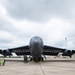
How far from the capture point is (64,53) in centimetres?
3259

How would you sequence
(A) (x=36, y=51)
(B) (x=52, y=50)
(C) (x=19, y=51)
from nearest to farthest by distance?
1. (A) (x=36, y=51)
2. (B) (x=52, y=50)
3. (C) (x=19, y=51)

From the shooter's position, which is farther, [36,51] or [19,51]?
[19,51]

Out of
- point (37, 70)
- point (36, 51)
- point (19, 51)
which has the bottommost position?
point (37, 70)

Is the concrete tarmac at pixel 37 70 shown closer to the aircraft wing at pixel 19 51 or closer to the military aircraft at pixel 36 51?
the military aircraft at pixel 36 51

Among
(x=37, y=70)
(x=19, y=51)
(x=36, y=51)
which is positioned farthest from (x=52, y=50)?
(x=37, y=70)

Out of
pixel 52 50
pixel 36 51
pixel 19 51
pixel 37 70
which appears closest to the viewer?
pixel 37 70

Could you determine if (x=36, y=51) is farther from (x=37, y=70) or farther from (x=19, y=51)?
(x=37, y=70)

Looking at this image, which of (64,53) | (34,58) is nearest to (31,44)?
(34,58)

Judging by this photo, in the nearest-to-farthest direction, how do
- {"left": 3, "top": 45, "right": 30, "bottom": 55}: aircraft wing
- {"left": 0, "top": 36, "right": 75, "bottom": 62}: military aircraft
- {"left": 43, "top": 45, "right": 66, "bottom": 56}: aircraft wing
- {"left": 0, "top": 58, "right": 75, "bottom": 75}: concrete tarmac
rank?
{"left": 0, "top": 58, "right": 75, "bottom": 75}: concrete tarmac → {"left": 0, "top": 36, "right": 75, "bottom": 62}: military aircraft → {"left": 3, "top": 45, "right": 30, "bottom": 55}: aircraft wing → {"left": 43, "top": 45, "right": 66, "bottom": 56}: aircraft wing

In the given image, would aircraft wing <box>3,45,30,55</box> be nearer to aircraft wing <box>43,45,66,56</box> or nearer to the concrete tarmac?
aircraft wing <box>43,45,66,56</box>

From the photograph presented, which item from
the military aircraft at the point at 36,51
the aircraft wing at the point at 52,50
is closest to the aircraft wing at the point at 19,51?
A: the military aircraft at the point at 36,51

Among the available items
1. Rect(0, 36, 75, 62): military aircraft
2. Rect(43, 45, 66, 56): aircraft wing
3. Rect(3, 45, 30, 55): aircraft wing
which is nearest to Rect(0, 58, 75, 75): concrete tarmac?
Rect(0, 36, 75, 62): military aircraft

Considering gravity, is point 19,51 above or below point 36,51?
above

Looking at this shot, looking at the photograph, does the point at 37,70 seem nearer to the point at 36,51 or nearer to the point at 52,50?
the point at 36,51
